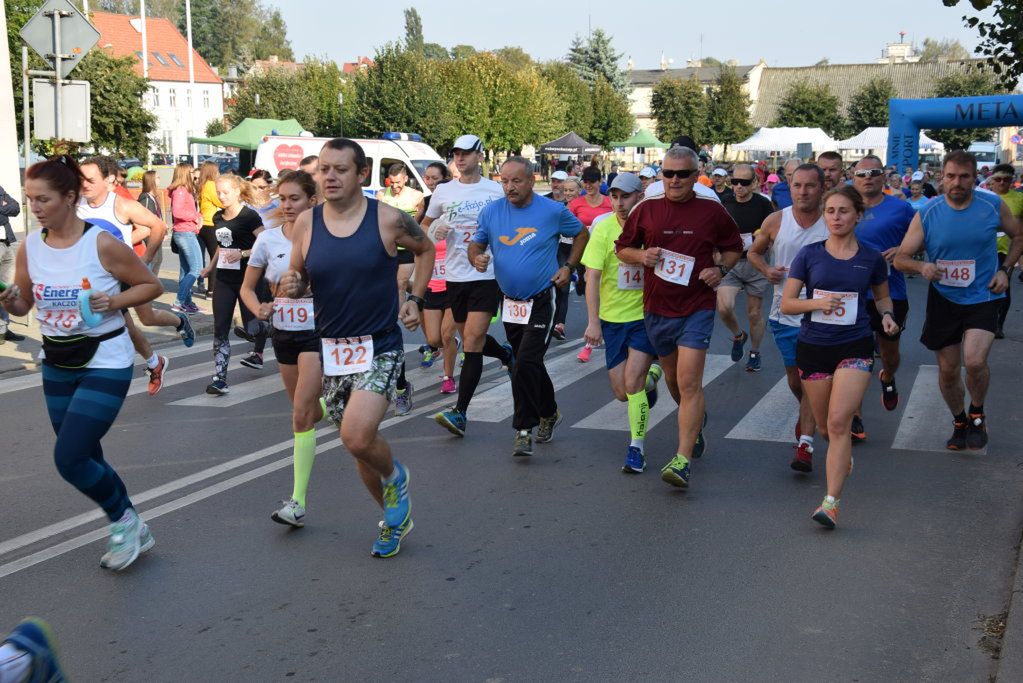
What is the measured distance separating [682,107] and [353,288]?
3175 inches

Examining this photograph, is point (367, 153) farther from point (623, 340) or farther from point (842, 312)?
point (842, 312)

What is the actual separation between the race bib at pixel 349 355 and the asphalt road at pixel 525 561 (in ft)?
2.96

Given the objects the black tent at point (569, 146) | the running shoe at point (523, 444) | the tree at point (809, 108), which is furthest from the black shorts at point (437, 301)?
the tree at point (809, 108)

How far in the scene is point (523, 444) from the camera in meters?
7.58

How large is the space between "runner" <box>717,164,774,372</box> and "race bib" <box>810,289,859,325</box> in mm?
4526

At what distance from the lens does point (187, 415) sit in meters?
9.00

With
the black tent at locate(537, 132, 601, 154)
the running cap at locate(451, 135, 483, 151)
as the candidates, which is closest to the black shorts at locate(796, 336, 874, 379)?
the running cap at locate(451, 135, 483, 151)

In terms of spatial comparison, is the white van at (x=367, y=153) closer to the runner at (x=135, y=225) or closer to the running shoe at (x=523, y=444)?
the runner at (x=135, y=225)

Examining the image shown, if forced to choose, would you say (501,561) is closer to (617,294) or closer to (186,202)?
(617,294)

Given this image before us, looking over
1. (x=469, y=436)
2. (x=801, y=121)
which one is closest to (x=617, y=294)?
(x=469, y=436)

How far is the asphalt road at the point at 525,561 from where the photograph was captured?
434 cm

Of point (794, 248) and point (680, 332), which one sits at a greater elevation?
point (794, 248)

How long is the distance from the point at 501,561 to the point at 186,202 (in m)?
11.6

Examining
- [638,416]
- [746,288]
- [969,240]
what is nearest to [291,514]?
[638,416]
